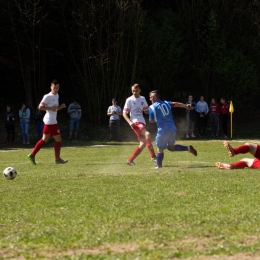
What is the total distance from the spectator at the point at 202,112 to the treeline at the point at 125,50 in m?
4.46

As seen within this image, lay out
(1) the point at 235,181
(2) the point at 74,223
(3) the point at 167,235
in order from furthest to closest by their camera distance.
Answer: (1) the point at 235,181, (2) the point at 74,223, (3) the point at 167,235

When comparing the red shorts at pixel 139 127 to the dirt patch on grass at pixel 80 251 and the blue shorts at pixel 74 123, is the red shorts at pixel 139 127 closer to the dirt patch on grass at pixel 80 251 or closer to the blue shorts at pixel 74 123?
the dirt patch on grass at pixel 80 251

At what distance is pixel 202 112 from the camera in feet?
114

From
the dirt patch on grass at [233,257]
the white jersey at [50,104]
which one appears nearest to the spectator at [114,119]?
the white jersey at [50,104]

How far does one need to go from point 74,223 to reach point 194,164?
879 centimetres

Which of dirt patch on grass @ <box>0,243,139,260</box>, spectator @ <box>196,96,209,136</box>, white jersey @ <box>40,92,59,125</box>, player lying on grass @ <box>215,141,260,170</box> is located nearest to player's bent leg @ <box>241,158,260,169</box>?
player lying on grass @ <box>215,141,260,170</box>

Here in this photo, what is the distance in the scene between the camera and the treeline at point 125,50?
121 ft

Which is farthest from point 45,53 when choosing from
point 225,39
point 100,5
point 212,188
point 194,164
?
point 212,188

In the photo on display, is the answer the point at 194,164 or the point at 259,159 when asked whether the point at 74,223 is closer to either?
the point at 259,159

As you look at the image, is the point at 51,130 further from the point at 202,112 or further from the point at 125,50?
the point at 125,50

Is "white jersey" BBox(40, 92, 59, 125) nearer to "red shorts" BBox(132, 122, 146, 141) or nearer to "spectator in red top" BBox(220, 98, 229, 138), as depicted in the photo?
"red shorts" BBox(132, 122, 146, 141)

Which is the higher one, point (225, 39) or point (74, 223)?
point (225, 39)

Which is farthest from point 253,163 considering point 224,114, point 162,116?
point 224,114

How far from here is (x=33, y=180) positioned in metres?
13.2
